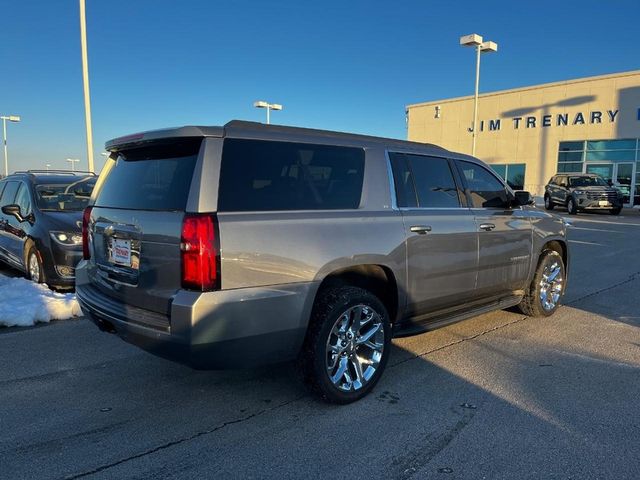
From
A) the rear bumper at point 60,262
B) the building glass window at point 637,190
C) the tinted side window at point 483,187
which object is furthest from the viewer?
the building glass window at point 637,190

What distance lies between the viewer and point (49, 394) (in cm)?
377

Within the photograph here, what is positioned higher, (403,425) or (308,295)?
(308,295)

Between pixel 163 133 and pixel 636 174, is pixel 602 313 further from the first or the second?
pixel 636 174

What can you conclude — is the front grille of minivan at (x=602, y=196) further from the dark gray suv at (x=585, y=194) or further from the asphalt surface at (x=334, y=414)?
the asphalt surface at (x=334, y=414)

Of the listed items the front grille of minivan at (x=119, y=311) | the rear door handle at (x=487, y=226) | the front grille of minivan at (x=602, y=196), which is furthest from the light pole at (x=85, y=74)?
the front grille of minivan at (x=602, y=196)

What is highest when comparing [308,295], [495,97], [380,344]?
[495,97]

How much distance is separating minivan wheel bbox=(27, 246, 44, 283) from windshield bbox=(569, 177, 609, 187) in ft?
75.1

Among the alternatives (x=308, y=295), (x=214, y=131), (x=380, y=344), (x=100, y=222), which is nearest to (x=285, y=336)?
(x=308, y=295)

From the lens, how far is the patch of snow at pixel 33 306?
18.0 feet

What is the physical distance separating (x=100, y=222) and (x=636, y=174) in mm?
30289

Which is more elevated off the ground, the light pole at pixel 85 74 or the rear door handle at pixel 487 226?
Result: the light pole at pixel 85 74

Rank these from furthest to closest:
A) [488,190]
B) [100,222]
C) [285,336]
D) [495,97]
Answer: [495,97] → [488,190] → [100,222] → [285,336]

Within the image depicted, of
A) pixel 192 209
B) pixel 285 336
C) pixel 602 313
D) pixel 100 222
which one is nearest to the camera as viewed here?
pixel 192 209

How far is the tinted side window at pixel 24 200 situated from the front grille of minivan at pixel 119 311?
415 centimetres
